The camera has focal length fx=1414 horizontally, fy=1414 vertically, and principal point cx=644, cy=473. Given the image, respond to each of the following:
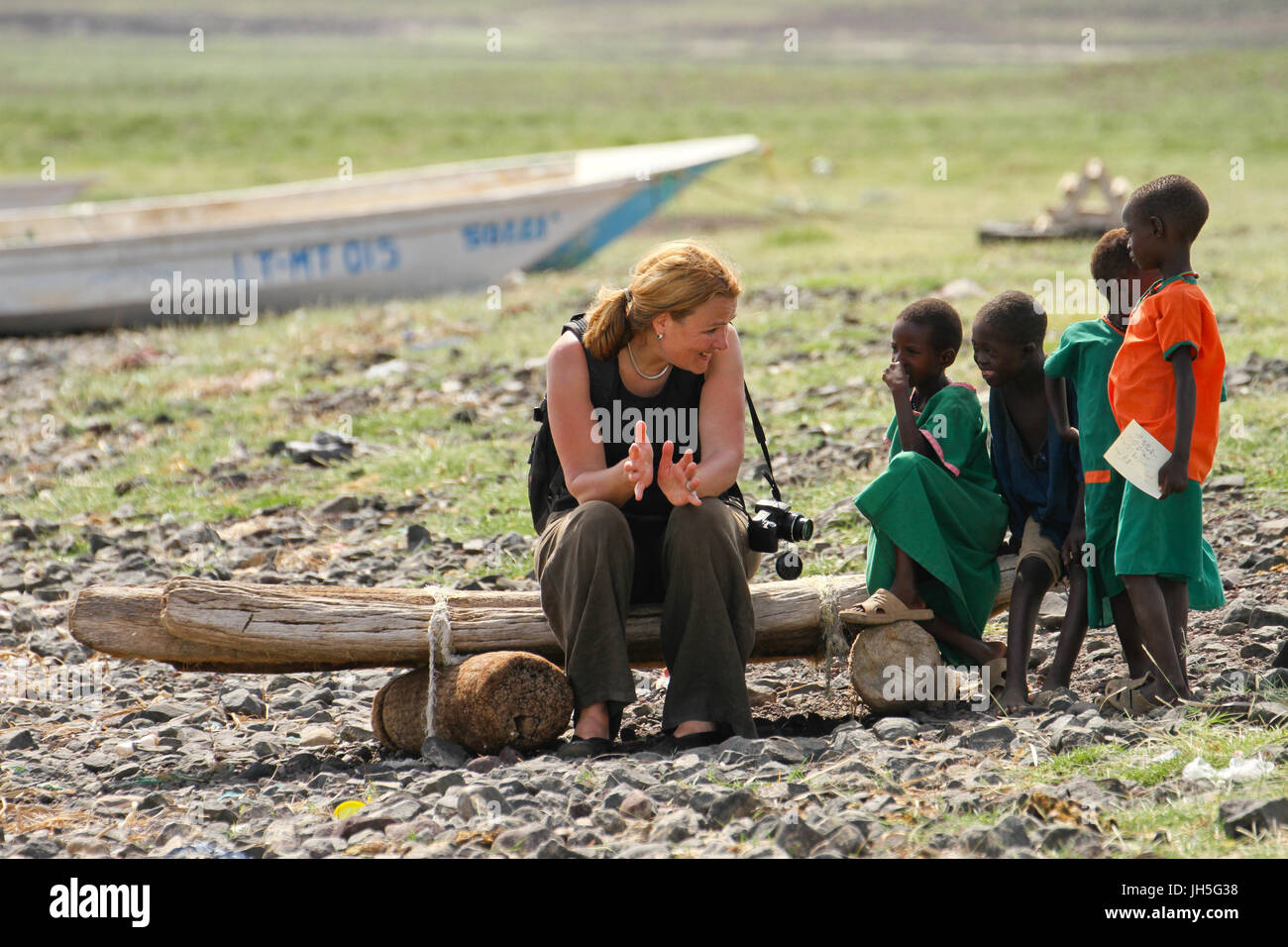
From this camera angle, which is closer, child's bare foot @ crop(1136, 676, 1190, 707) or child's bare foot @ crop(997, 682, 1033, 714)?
child's bare foot @ crop(1136, 676, 1190, 707)

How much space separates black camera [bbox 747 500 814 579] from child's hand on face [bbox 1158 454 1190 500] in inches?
42.4

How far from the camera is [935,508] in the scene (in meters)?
4.60

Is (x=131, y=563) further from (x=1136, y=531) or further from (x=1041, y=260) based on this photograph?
(x=1041, y=260)

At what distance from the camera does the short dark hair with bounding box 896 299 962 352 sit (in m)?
4.62

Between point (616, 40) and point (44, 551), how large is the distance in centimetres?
8687

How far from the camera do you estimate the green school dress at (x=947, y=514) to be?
4535 mm

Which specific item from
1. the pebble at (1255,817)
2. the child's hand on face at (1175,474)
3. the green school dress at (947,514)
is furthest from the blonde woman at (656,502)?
the pebble at (1255,817)

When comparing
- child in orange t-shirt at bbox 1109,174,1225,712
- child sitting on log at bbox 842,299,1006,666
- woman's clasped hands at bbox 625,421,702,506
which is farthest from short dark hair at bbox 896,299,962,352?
woman's clasped hands at bbox 625,421,702,506

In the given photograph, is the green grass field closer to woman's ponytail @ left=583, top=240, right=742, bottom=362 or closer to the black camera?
the black camera

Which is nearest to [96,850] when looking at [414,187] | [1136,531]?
[1136,531]

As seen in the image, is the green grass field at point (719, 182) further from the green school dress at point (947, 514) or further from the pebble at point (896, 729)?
the pebble at point (896, 729)

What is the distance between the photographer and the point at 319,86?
54.3 m

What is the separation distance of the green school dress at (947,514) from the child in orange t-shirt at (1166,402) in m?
0.51

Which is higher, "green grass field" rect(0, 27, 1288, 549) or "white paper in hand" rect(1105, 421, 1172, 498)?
"green grass field" rect(0, 27, 1288, 549)
